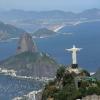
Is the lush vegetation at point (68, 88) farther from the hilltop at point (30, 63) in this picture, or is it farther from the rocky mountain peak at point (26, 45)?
the rocky mountain peak at point (26, 45)

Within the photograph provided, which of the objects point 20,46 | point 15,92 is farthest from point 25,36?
point 15,92

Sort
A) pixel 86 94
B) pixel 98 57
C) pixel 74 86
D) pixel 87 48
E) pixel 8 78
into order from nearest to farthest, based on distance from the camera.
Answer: pixel 86 94, pixel 74 86, pixel 8 78, pixel 98 57, pixel 87 48

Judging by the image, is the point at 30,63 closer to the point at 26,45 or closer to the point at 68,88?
the point at 26,45

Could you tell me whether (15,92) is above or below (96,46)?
below

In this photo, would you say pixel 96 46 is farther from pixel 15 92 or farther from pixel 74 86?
pixel 74 86

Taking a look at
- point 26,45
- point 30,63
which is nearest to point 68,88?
point 30,63

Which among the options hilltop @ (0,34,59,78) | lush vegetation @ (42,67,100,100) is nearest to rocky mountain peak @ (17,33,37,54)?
hilltop @ (0,34,59,78)

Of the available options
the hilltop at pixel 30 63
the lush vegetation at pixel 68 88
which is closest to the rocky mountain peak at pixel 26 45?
the hilltop at pixel 30 63

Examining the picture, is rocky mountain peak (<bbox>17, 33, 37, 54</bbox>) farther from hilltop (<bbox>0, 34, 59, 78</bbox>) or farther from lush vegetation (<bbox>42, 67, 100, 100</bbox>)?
lush vegetation (<bbox>42, 67, 100, 100</bbox>)
